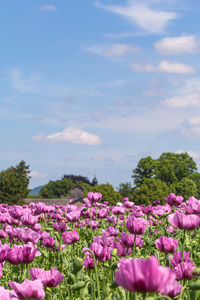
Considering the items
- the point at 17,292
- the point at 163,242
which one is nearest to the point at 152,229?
the point at 163,242

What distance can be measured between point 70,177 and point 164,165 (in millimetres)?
67592

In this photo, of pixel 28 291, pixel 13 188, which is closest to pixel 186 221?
pixel 28 291

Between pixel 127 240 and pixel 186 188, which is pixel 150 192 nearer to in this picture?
pixel 186 188

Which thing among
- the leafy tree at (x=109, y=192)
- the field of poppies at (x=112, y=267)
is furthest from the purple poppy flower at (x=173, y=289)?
the leafy tree at (x=109, y=192)

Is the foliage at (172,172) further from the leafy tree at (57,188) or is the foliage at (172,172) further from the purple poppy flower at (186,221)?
the purple poppy flower at (186,221)

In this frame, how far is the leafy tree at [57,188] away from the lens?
13200 centimetres

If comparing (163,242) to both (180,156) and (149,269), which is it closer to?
(149,269)

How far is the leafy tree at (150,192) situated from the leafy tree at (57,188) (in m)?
64.5

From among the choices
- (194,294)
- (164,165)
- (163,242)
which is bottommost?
(194,294)

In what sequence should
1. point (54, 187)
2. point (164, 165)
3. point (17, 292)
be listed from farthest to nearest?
1. point (54, 187)
2. point (164, 165)
3. point (17, 292)

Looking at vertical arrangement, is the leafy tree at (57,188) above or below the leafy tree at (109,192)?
above

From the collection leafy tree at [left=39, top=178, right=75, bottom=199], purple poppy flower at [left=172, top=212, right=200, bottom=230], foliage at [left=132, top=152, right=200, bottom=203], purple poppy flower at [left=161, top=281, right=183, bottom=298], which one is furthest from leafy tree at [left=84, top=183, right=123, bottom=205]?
purple poppy flower at [left=161, top=281, right=183, bottom=298]

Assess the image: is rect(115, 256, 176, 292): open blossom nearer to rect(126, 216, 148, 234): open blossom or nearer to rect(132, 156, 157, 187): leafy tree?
rect(126, 216, 148, 234): open blossom

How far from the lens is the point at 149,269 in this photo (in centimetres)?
175
